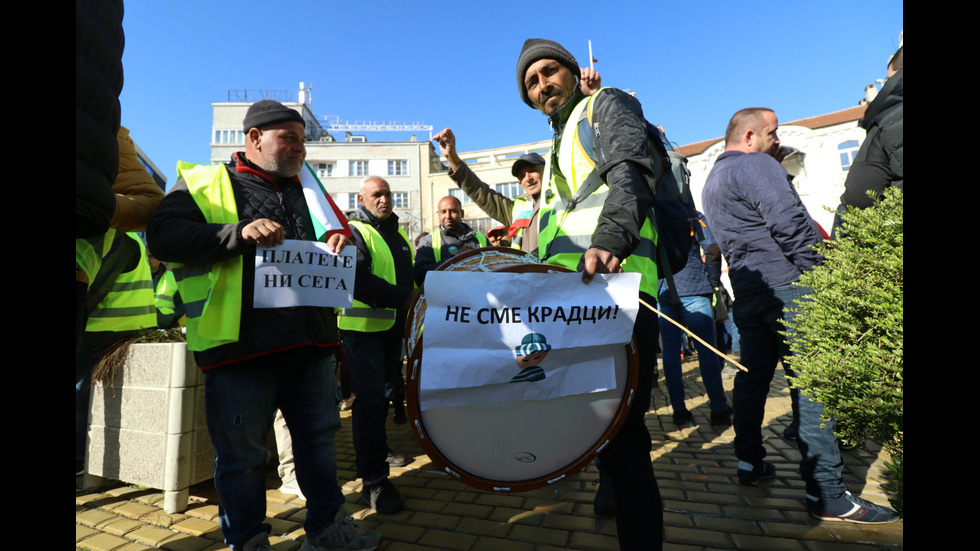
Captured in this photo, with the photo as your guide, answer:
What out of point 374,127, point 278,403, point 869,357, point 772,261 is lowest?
point 278,403

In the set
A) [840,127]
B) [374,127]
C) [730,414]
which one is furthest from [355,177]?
[730,414]

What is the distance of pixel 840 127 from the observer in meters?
28.1

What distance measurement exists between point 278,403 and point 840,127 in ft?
116

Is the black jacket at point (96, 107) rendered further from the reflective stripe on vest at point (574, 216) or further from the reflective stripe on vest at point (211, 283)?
the reflective stripe on vest at point (574, 216)

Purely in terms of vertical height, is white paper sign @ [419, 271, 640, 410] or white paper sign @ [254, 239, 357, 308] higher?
white paper sign @ [254, 239, 357, 308]

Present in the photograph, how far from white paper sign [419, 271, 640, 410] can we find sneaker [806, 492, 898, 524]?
6.09 feet

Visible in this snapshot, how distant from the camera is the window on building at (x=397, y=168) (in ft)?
143

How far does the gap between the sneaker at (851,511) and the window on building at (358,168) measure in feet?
144

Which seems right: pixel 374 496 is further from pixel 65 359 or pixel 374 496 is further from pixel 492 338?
pixel 65 359

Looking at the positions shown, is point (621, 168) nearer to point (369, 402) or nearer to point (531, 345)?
point (531, 345)

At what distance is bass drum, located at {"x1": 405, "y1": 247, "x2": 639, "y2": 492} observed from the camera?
1460 millimetres

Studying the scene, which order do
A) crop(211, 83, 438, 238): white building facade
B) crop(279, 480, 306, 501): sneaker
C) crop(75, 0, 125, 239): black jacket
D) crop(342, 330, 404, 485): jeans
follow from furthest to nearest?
crop(211, 83, 438, 238): white building facade < crop(279, 480, 306, 501): sneaker < crop(342, 330, 404, 485): jeans < crop(75, 0, 125, 239): black jacket

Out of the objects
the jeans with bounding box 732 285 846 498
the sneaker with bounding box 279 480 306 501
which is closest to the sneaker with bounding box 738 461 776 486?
the jeans with bounding box 732 285 846 498

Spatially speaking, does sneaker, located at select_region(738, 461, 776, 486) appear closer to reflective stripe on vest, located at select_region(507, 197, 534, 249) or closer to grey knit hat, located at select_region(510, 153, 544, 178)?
reflective stripe on vest, located at select_region(507, 197, 534, 249)
